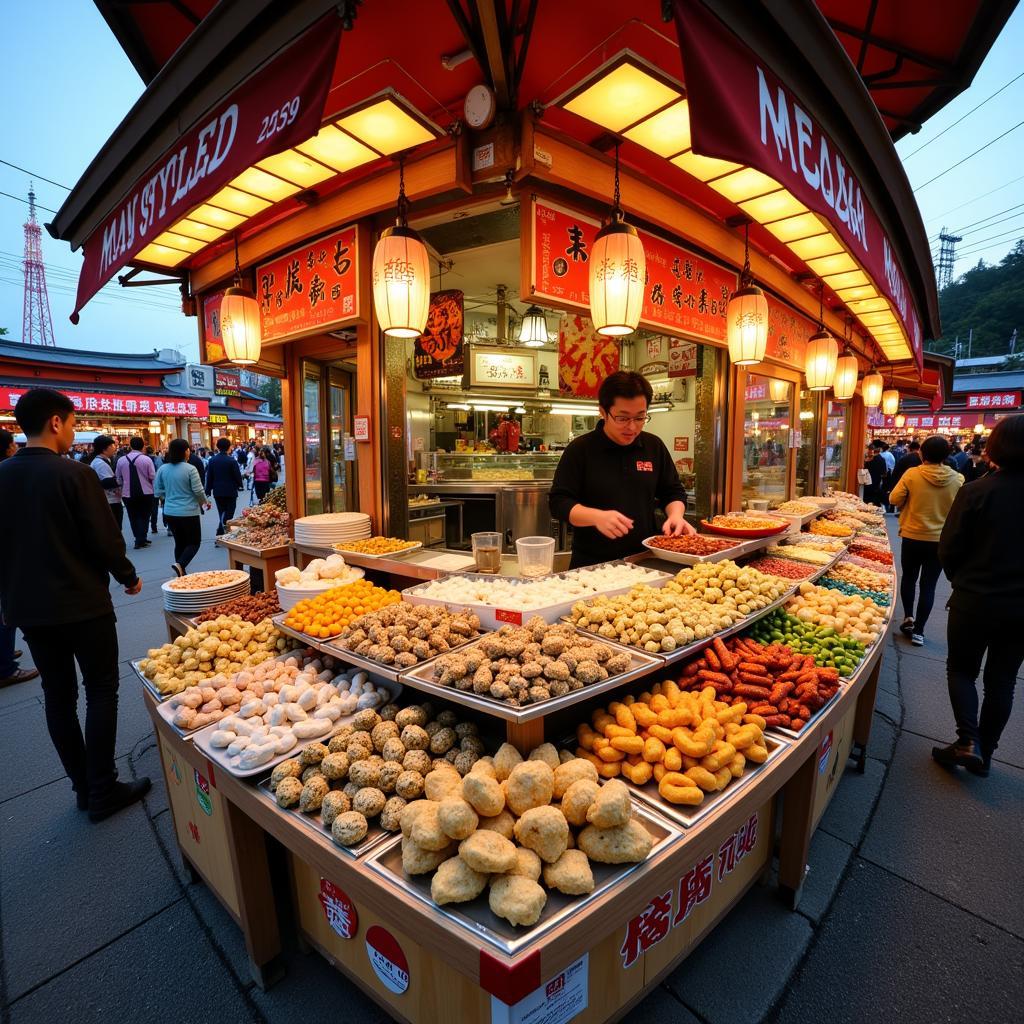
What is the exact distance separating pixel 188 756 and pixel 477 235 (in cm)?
498

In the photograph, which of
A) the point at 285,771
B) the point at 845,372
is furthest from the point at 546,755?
the point at 845,372

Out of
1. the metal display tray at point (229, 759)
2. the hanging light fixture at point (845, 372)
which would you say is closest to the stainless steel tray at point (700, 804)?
the metal display tray at point (229, 759)

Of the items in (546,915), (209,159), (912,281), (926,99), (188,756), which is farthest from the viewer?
(912,281)

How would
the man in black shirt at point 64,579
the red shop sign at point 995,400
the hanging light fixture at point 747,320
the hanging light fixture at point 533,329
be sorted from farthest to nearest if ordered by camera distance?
the red shop sign at point 995,400 < the hanging light fixture at point 533,329 < the hanging light fixture at point 747,320 < the man in black shirt at point 64,579

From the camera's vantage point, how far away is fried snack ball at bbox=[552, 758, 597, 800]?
1.64 m

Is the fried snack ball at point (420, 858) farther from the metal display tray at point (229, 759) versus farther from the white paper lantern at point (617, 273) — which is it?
the white paper lantern at point (617, 273)

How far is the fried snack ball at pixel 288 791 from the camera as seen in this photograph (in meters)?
1.73

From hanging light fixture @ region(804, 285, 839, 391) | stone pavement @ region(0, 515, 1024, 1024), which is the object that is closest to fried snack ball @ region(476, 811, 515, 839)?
stone pavement @ region(0, 515, 1024, 1024)

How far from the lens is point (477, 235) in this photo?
199 inches

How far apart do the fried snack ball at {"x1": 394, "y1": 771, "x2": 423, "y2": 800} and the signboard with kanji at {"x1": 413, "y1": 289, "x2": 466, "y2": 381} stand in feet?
19.3

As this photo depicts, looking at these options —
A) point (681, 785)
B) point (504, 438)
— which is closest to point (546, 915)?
point (681, 785)

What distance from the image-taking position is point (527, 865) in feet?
4.53

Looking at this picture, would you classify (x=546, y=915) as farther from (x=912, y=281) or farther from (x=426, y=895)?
(x=912, y=281)

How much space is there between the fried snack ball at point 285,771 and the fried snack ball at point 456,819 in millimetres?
714
